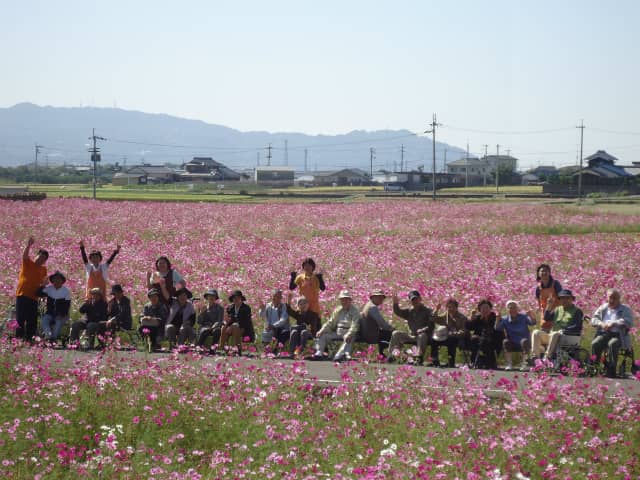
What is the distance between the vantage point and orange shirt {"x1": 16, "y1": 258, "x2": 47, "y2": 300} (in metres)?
13.1

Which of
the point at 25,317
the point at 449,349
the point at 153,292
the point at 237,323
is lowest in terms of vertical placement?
the point at 449,349

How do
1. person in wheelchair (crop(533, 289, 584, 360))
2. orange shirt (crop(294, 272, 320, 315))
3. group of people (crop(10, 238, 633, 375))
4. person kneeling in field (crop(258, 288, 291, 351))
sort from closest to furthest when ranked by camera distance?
person in wheelchair (crop(533, 289, 584, 360)) → group of people (crop(10, 238, 633, 375)) → person kneeling in field (crop(258, 288, 291, 351)) → orange shirt (crop(294, 272, 320, 315))

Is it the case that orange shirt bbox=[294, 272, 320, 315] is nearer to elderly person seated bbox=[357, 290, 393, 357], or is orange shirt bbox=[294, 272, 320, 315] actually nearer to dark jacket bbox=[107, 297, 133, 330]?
elderly person seated bbox=[357, 290, 393, 357]

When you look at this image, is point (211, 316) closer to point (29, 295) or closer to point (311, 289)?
point (311, 289)

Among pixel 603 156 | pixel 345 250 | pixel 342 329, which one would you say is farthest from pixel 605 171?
pixel 342 329

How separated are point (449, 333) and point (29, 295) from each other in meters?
6.82

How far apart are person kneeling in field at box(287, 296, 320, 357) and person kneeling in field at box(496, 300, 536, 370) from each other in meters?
2.90

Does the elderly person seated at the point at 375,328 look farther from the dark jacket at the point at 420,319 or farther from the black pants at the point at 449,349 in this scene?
the black pants at the point at 449,349

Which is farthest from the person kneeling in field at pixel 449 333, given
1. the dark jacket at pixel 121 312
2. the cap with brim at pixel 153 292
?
the dark jacket at pixel 121 312

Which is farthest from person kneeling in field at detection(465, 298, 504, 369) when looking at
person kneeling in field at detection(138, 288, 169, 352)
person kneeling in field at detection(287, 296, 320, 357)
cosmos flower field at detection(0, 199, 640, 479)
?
person kneeling in field at detection(138, 288, 169, 352)

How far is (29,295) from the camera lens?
13102mm

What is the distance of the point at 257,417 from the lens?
8266 mm

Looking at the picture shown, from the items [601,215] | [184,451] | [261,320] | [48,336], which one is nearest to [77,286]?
[48,336]

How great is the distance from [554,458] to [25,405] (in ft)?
18.5
